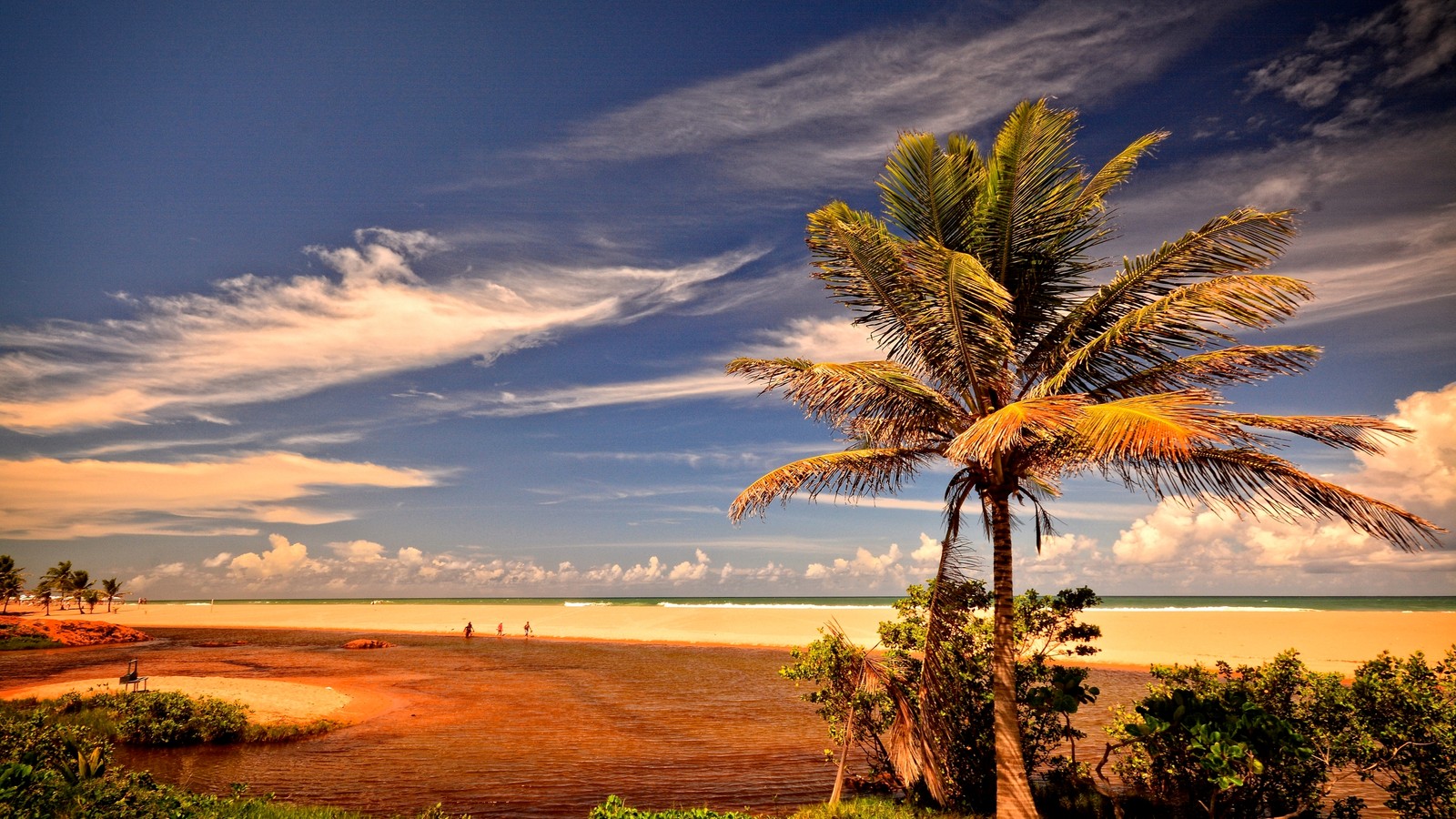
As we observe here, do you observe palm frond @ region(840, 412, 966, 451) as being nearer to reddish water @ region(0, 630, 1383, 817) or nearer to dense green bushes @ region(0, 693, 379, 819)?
reddish water @ region(0, 630, 1383, 817)

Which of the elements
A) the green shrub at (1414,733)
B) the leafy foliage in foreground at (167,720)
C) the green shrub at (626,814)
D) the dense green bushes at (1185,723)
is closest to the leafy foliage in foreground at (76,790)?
the green shrub at (626,814)

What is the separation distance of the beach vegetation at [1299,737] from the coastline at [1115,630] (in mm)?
7555

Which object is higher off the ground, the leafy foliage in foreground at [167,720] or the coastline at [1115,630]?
the leafy foliage in foreground at [167,720]

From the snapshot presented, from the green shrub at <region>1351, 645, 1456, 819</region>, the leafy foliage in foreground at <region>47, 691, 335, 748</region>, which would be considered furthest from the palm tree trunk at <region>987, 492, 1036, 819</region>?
the leafy foliage in foreground at <region>47, 691, 335, 748</region>

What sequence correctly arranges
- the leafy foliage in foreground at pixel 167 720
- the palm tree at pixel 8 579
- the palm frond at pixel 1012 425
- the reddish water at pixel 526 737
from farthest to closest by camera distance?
1. the palm tree at pixel 8 579
2. the leafy foliage in foreground at pixel 167 720
3. the reddish water at pixel 526 737
4. the palm frond at pixel 1012 425

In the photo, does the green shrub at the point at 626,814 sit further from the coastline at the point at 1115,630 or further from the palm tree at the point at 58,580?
the palm tree at the point at 58,580

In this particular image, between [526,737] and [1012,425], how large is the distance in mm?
18867

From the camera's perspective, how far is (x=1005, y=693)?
9.36 m

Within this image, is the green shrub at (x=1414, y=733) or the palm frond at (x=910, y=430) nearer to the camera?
the green shrub at (x=1414, y=733)

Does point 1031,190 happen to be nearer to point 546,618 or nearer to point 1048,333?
point 1048,333

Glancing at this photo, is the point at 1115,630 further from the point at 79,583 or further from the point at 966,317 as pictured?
the point at 79,583

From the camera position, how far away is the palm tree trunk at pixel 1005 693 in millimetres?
9148

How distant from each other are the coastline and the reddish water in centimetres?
457

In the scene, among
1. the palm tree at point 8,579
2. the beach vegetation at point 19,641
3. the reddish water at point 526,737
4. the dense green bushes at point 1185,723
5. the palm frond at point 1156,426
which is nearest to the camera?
the palm frond at point 1156,426
